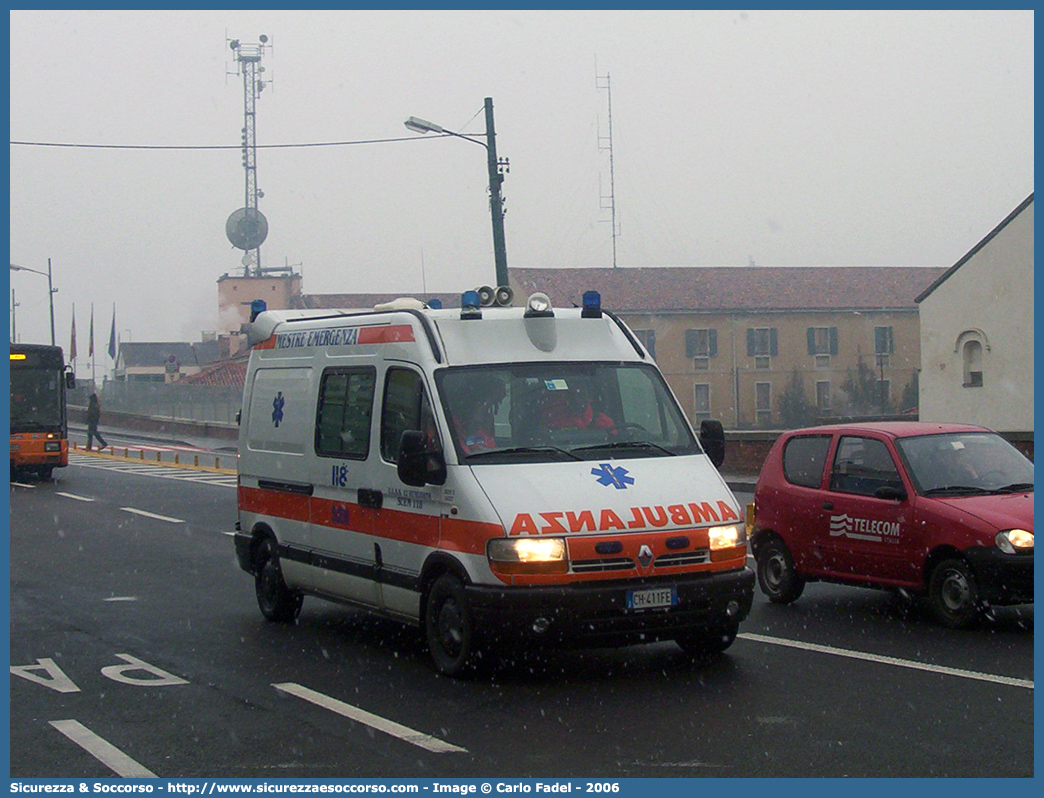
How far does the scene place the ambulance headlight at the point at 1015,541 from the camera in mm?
9656

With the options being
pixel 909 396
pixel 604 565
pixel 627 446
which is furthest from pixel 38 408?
pixel 909 396

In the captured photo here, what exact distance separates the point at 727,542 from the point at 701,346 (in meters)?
69.5

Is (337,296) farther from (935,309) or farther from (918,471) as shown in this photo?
(918,471)

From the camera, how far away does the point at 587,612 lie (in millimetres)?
8133

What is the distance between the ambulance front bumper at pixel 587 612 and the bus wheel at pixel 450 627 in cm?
12

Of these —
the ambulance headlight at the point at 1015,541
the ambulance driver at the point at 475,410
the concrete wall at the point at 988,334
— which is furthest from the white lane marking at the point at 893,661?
the concrete wall at the point at 988,334

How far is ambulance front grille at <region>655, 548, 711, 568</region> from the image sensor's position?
835 centimetres

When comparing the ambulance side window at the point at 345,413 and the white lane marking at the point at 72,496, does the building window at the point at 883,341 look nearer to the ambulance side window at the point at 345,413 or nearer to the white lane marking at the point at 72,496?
the white lane marking at the point at 72,496

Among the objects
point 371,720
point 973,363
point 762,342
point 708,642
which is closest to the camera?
point 371,720

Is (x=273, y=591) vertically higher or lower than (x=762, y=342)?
lower

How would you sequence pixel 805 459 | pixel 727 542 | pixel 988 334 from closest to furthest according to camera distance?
pixel 727 542
pixel 805 459
pixel 988 334

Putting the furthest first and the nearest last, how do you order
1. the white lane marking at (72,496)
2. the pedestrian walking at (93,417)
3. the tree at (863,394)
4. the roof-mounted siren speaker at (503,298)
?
the tree at (863,394)
the pedestrian walking at (93,417)
the white lane marking at (72,496)
the roof-mounted siren speaker at (503,298)

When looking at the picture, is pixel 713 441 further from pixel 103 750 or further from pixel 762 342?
pixel 762 342

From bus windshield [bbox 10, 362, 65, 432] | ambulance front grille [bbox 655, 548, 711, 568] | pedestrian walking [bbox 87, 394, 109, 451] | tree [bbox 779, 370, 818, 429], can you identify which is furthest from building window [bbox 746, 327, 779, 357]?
ambulance front grille [bbox 655, 548, 711, 568]
